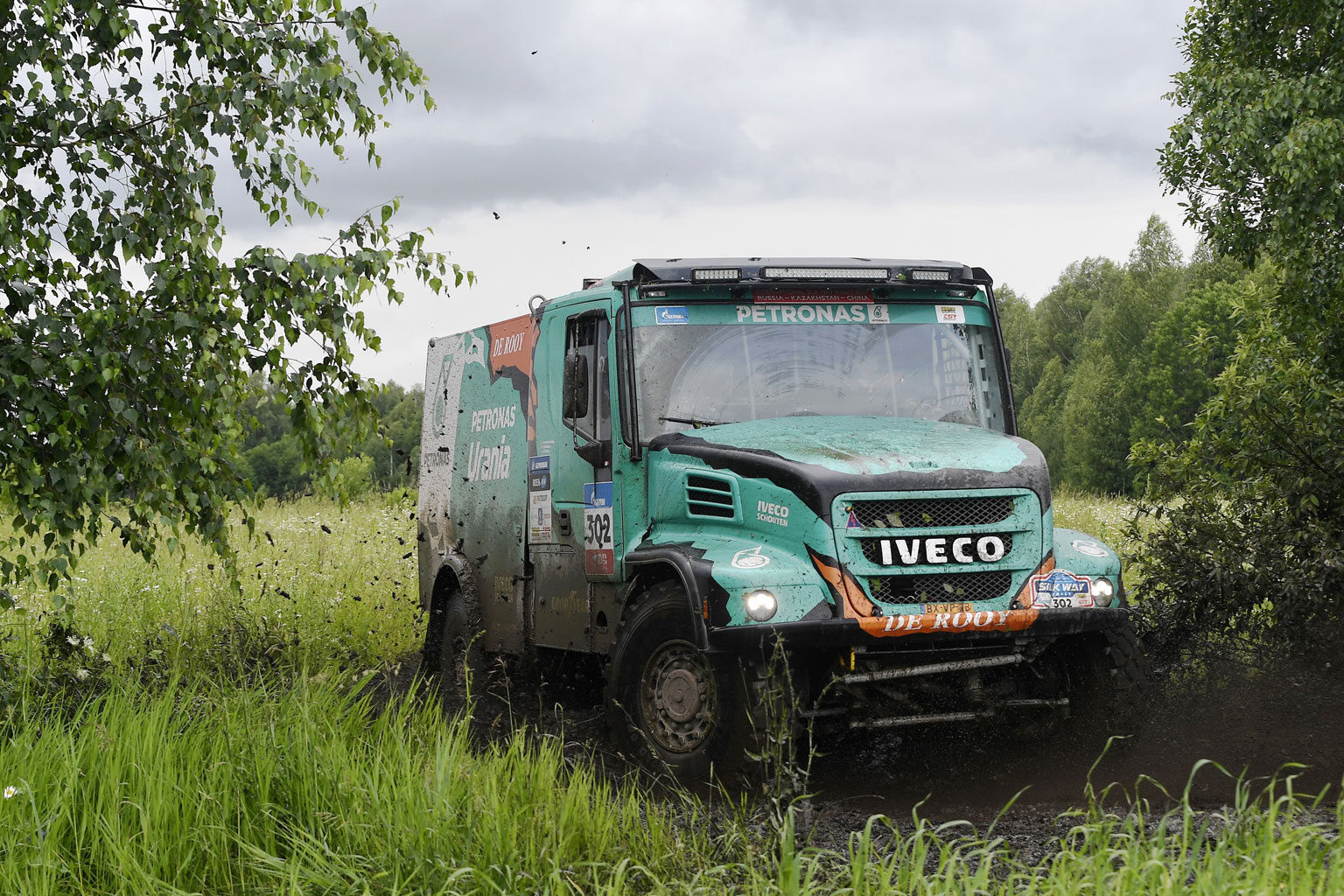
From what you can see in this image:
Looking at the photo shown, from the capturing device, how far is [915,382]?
7.77 meters

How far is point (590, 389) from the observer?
7.83 m

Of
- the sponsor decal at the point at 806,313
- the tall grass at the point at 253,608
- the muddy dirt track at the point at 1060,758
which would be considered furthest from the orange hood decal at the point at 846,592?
the tall grass at the point at 253,608

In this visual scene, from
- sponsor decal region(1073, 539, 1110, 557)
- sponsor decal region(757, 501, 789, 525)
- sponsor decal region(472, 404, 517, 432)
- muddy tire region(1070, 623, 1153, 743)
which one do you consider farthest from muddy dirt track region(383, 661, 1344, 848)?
sponsor decal region(472, 404, 517, 432)

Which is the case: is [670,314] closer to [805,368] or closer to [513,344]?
[805,368]

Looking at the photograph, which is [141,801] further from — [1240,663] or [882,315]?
[1240,663]

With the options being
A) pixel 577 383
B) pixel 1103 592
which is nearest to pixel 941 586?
pixel 1103 592

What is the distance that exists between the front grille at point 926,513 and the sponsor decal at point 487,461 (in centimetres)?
335

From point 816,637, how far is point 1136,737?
2.39 meters

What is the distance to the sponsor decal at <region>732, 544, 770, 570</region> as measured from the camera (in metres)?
6.47

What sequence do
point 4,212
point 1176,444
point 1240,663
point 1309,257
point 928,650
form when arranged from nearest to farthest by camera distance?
point 4,212 → point 928,650 → point 1240,663 → point 1176,444 → point 1309,257

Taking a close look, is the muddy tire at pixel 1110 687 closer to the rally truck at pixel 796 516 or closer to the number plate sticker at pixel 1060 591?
the rally truck at pixel 796 516

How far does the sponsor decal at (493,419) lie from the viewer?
9281mm

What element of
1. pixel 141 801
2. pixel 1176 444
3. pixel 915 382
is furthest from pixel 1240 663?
pixel 141 801

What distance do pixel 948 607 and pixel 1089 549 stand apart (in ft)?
3.61
